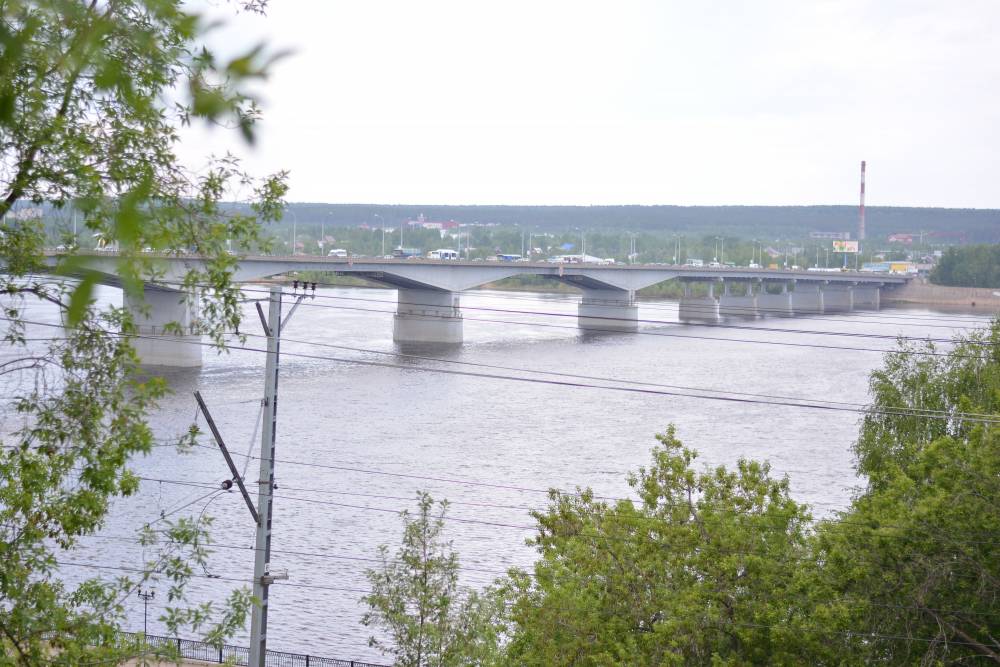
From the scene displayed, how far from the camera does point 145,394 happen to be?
4.21m

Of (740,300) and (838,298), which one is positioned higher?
(838,298)

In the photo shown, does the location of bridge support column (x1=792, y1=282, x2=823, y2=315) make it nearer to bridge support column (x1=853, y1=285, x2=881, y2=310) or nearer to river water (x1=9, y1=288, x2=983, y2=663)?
bridge support column (x1=853, y1=285, x2=881, y2=310)

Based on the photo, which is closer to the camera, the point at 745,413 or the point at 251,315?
the point at 745,413

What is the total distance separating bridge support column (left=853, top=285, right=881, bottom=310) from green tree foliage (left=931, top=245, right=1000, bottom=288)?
18.6 feet

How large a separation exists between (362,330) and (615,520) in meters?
38.5

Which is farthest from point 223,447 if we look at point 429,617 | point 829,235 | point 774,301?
point 829,235

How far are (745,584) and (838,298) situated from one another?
7214cm

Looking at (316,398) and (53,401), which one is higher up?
(53,401)

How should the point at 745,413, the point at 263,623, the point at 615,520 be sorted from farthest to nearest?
the point at 745,413 → the point at 615,520 → the point at 263,623

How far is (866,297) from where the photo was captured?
80.0 metres

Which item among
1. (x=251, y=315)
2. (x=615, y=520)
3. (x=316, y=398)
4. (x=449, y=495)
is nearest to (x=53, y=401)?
(x=615, y=520)

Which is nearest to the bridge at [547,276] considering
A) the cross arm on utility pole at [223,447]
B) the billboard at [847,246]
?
the cross arm on utility pole at [223,447]

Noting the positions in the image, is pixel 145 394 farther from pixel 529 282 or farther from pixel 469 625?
pixel 529 282

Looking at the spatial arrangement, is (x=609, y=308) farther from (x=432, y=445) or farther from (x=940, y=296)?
(x=940, y=296)
